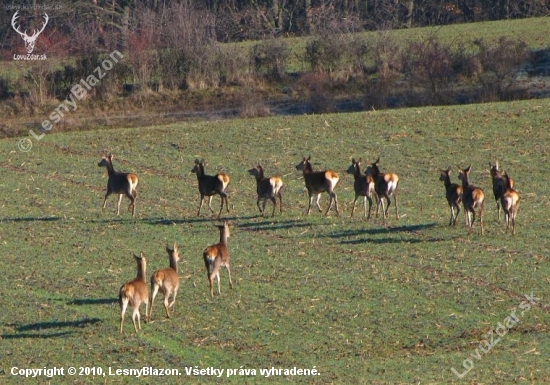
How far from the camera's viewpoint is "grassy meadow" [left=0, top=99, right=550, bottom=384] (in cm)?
1565

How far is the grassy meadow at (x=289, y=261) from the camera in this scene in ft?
51.3

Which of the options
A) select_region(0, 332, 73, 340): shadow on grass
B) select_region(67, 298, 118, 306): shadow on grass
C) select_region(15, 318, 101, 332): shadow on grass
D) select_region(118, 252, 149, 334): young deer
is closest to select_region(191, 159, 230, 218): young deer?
select_region(67, 298, 118, 306): shadow on grass

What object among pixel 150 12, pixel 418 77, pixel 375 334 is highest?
pixel 150 12

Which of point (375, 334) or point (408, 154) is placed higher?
point (408, 154)

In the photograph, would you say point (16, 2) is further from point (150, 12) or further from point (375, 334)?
point (375, 334)

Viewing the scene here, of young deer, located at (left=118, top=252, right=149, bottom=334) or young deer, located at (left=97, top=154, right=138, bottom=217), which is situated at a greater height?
young deer, located at (left=97, top=154, right=138, bottom=217)

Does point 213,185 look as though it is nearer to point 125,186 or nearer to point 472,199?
point 125,186

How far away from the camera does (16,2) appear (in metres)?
56.1

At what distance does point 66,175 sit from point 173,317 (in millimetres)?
13350

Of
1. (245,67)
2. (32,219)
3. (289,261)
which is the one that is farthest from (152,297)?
(245,67)

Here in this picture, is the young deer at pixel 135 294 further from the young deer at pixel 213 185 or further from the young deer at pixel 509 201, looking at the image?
the young deer at pixel 509 201

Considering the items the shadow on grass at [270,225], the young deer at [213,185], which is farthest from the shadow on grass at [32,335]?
the young deer at [213,185]

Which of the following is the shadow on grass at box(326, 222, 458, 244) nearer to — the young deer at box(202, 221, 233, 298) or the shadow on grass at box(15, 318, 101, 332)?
the young deer at box(202, 221, 233, 298)

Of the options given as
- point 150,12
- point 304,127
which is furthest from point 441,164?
point 150,12
